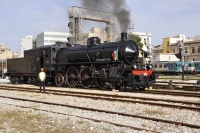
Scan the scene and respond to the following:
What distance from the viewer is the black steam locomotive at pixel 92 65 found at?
16.1m

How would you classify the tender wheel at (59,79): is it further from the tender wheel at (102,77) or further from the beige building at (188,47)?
the beige building at (188,47)

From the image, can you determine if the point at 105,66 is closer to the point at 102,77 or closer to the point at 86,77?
the point at 102,77

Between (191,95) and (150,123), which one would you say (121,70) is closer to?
(191,95)

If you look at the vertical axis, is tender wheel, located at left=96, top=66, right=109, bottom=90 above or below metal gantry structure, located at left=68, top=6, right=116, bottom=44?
below

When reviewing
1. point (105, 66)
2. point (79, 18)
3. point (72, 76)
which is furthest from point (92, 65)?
point (79, 18)

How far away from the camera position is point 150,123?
288 inches

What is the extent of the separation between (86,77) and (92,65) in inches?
39.6

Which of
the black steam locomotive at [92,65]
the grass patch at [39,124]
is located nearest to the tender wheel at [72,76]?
the black steam locomotive at [92,65]

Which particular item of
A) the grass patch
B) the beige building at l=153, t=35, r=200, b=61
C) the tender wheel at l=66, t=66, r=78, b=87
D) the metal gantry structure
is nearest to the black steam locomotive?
the tender wheel at l=66, t=66, r=78, b=87

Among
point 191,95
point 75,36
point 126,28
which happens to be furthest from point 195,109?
point 75,36

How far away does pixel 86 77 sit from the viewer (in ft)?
60.5

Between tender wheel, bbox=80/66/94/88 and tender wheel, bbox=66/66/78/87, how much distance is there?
2.34 ft

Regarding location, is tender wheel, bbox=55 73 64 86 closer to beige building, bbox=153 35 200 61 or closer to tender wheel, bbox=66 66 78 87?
tender wheel, bbox=66 66 78 87

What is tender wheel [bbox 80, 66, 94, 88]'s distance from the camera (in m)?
18.3
